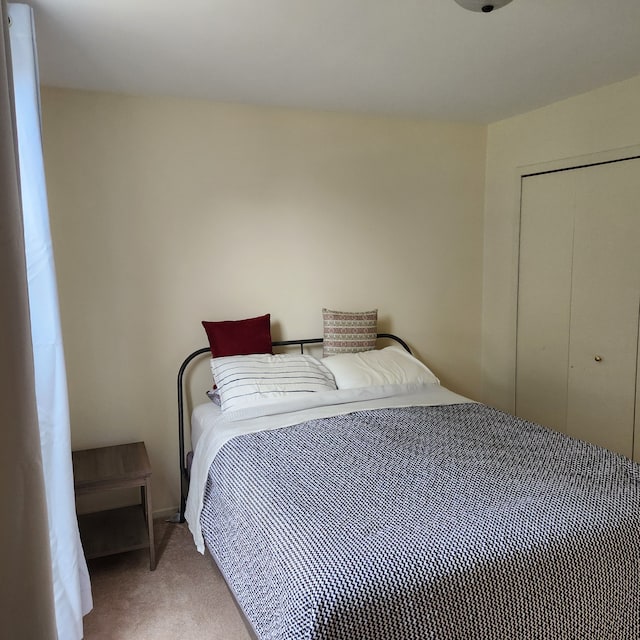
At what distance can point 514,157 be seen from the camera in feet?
12.2

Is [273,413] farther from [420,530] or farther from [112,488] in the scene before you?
[420,530]

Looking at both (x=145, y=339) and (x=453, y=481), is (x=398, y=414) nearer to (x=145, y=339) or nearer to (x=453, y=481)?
Result: (x=453, y=481)

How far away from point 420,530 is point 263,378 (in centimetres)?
146

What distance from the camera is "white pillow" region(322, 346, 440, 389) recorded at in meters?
3.13

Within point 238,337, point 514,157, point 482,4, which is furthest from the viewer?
point 514,157

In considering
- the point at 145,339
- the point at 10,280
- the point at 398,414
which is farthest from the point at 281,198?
the point at 10,280

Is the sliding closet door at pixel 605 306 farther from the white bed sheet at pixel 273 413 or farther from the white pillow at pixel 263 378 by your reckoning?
the white pillow at pixel 263 378

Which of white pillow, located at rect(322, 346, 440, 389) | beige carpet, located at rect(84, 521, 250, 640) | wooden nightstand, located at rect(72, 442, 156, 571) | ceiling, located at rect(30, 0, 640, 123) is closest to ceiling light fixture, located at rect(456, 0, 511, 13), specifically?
ceiling, located at rect(30, 0, 640, 123)

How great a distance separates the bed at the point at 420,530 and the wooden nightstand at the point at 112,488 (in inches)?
12.2

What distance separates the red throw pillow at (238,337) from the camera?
3129 millimetres

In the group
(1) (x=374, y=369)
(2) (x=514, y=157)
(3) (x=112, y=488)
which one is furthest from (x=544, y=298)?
(3) (x=112, y=488)

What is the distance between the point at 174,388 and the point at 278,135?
164 cm

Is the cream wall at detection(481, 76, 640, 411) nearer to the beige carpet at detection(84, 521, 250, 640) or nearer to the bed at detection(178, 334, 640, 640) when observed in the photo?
the bed at detection(178, 334, 640, 640)

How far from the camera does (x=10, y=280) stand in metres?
0.63
